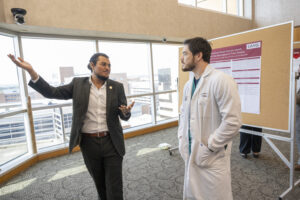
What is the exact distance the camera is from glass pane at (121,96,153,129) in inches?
201

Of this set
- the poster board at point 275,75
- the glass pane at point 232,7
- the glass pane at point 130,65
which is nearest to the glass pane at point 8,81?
the glass pane at point 130,65

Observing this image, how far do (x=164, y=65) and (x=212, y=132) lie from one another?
14.3ft

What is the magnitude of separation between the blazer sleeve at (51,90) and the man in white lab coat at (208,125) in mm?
1128

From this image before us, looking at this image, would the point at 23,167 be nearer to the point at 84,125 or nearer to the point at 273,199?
the point at 84,125

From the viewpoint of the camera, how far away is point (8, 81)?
128 inches

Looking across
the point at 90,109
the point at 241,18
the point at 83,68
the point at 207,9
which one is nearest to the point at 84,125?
the point at 90,109

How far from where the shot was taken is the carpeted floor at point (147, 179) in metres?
2.38

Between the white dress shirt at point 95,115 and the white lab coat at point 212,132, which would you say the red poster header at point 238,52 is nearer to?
the white lab coat at point 212,132

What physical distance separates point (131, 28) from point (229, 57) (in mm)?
2288

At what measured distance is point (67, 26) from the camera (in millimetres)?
3334

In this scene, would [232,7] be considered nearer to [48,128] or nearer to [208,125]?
[208,125]

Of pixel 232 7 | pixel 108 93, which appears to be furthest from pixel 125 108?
pixel 232 7

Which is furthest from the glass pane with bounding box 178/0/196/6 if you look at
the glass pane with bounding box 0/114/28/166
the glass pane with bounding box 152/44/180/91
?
the glass pane with bounding box 0/114/28/166

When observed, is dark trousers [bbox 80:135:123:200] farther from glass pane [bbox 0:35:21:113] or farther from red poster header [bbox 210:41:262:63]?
glass pane [bbox 0:35:21:113]
